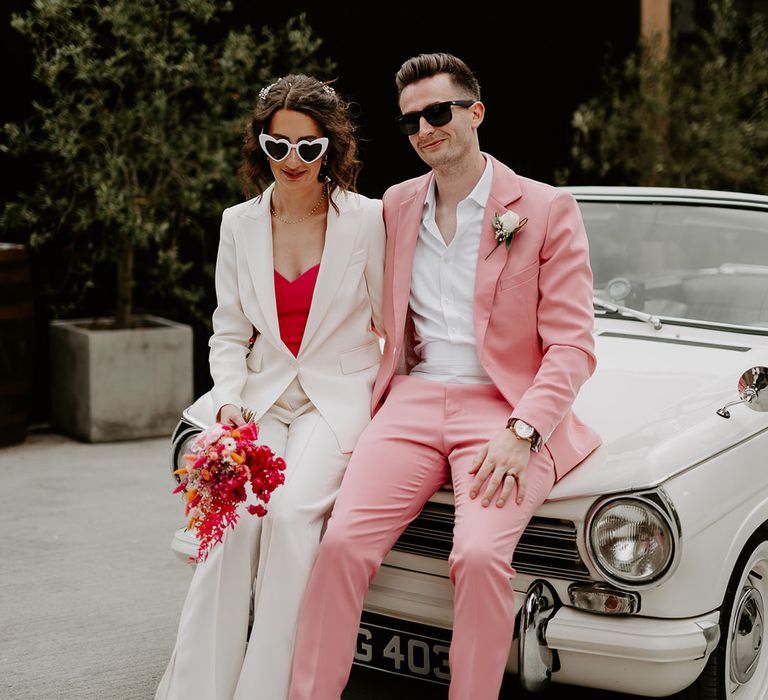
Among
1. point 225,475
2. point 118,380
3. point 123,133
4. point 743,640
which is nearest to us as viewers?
point 225,475

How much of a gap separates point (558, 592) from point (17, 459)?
4.60 meters

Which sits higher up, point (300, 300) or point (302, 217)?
point (302, 217)

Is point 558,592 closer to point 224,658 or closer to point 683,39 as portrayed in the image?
point 224,658

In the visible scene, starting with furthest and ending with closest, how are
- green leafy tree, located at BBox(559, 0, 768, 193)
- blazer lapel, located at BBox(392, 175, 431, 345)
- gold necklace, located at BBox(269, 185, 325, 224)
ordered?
green leafy tree, located at BBox(559, 0, 768, 193) < gold necklace, located at BBox(269, 185, 325, 224) < blazer lapel, located at BBox(392, 175, 431, 345)

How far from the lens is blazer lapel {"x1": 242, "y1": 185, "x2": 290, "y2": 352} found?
3.60 meters

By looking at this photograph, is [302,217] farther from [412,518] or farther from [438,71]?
[412,518]

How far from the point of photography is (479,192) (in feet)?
11.8

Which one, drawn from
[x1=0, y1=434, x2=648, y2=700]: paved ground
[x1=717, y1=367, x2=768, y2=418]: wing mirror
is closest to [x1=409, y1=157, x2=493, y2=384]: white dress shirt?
[x1=717, y1=367, x2=768, y2=418]: wing mirror

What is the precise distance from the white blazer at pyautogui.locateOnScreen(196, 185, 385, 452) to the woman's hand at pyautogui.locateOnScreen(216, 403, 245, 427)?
0.11ft

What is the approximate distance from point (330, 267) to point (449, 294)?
39 cm

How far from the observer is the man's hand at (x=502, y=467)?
3.08 m

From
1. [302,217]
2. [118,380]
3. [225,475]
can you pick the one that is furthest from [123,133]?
[225,475]

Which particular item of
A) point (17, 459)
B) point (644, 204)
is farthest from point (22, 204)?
point (644, 204)

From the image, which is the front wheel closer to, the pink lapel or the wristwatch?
the wristwatch
